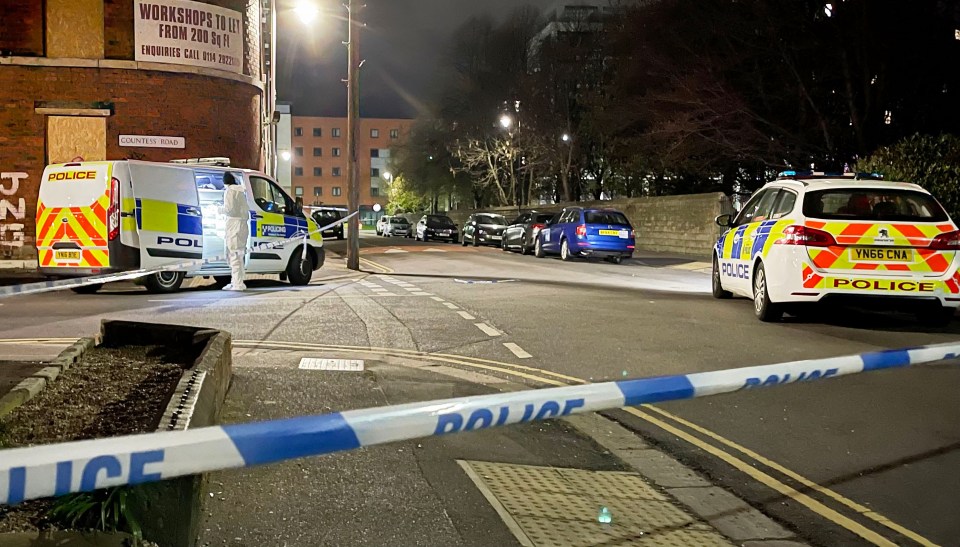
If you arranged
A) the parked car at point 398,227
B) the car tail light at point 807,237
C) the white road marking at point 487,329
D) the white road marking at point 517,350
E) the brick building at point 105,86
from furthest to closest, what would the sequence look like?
the parked car at point 398,227, the brick building at point 105,86, the white road marking at point 487,329, the car tail light at point 807,237, the white road marking at point 517,350

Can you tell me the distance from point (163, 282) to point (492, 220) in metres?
25.8

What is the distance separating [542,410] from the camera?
3.03 meters

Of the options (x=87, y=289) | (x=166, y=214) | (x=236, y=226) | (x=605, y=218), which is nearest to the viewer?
(x=236, y=226)

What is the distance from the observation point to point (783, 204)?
35.3ft

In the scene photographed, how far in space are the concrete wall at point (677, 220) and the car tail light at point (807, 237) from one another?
19449 mm

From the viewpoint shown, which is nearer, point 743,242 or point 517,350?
point 517,350

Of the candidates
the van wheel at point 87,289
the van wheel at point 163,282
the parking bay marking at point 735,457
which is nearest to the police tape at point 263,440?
the parking bay marking at point 735,457

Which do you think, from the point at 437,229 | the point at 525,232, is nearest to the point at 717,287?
the point at 525,232

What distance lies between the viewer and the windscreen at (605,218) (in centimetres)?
2530

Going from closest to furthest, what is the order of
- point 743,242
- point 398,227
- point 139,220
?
point 743,242 → point 139,220 → point 398,227

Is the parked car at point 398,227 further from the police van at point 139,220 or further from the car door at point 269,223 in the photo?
the police van at point 139,220

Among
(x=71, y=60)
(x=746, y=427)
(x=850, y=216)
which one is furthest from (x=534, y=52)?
(x=746, y=427)

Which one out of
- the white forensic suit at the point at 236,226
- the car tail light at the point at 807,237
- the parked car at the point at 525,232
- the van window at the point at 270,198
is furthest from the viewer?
the parked car at the point at 525,232

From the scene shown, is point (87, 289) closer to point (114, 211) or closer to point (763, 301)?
point (114, 211)
